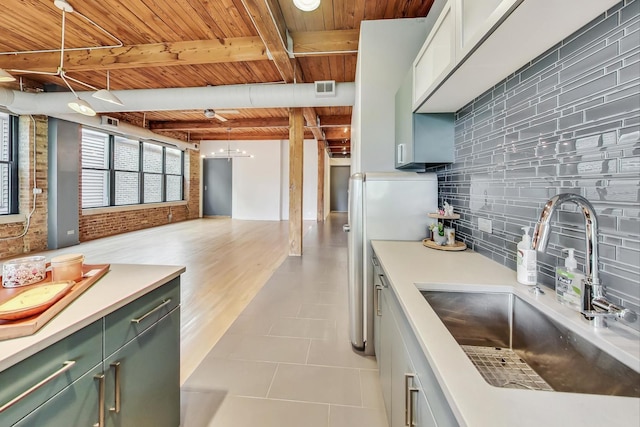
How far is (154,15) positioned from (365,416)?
409cm

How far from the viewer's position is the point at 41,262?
1094 millimetres

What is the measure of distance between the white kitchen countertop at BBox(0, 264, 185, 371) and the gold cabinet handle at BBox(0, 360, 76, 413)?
0.28 feet

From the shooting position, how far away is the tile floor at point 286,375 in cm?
151

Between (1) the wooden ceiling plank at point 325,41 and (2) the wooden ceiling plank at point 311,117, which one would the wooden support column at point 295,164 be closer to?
(2) the wooden ceiling plank at point 311,117

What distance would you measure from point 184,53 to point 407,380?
423 cm

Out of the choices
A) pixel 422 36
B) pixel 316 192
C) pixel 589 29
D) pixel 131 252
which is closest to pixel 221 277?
pixel 131 252

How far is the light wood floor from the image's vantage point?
2.44 m

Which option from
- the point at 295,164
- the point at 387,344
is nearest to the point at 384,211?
the point at 387,344

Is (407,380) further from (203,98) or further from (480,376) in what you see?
(203,98)

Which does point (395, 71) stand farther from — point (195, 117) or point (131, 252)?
point (195, 117)

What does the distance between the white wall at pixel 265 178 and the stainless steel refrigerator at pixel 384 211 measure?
8.22 metres

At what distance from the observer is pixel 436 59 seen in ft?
4.66

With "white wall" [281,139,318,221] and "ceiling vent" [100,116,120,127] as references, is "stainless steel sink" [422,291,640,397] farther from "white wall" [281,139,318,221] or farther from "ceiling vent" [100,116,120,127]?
"white wall" [281,139,318,221]

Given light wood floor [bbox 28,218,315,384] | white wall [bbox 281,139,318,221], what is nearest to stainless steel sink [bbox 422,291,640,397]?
light wood floor [bbox 28,218,315,384]
